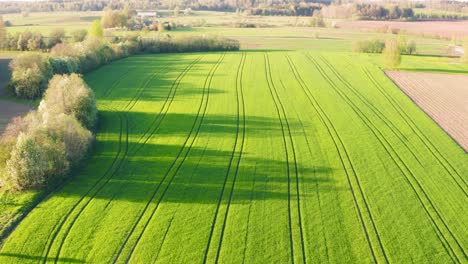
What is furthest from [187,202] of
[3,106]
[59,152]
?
[3,106]

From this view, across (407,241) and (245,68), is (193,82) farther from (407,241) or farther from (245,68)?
(407,241)

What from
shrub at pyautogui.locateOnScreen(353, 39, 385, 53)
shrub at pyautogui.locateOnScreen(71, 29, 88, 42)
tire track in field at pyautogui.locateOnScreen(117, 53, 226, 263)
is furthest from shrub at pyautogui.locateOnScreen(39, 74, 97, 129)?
Answer: shrub at pyautogui.locateOnScreen(353, 39, 385, 53)

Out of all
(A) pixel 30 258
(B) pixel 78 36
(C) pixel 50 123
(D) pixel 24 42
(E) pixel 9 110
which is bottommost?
(A) pixel 30 258

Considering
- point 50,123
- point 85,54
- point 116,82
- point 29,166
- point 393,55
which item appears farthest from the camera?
point 393,55

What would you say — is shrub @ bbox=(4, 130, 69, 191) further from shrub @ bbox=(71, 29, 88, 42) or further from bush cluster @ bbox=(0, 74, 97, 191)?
shrub @ bbox=(71, 29, 88, 42)

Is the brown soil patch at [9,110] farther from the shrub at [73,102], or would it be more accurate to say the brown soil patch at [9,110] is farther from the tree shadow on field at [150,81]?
the tree shadow on field at [150,81]

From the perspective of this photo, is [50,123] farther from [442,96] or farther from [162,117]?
[442,96]

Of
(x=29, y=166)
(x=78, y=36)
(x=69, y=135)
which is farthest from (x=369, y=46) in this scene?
(x=29, y=166)
